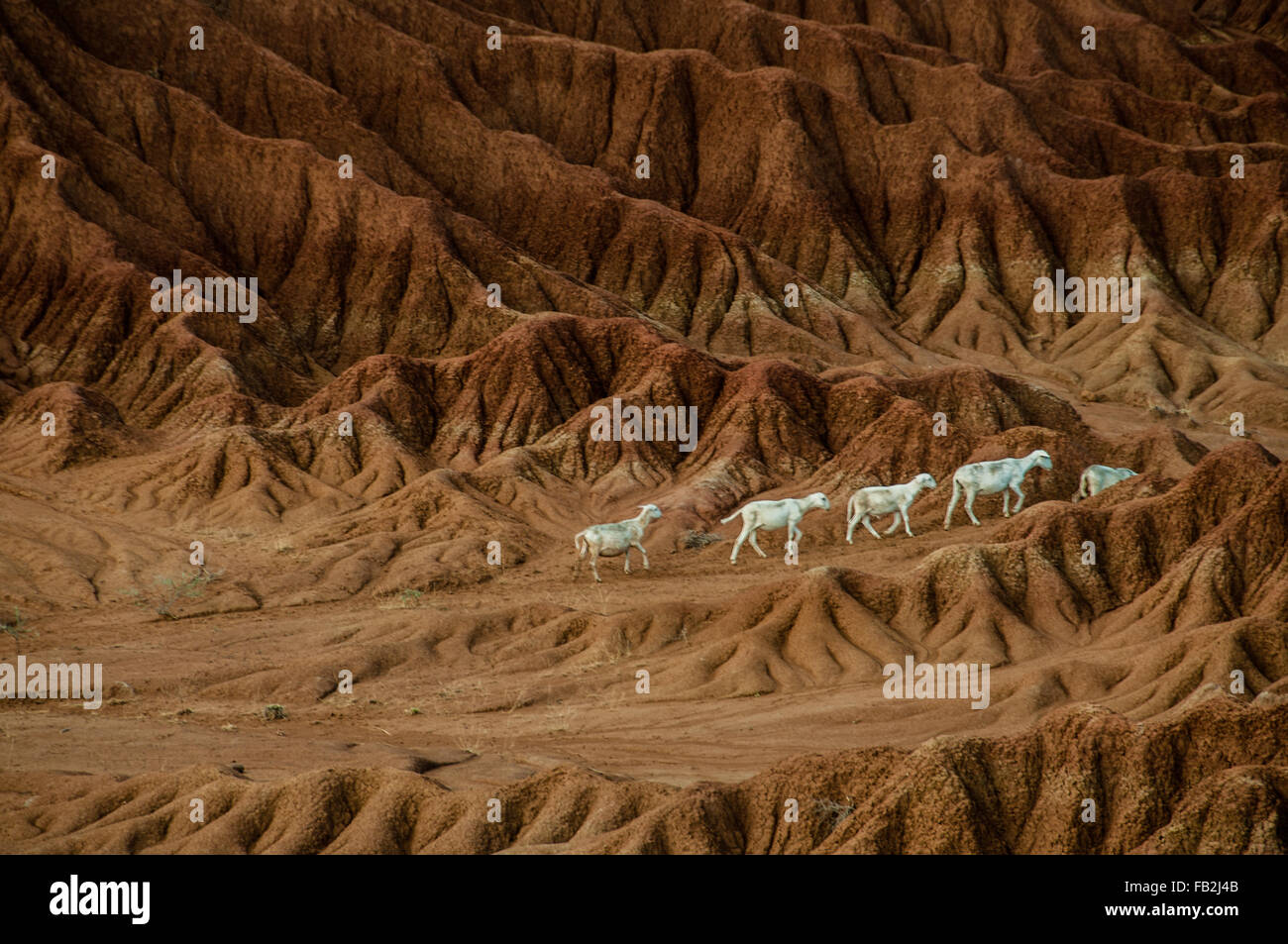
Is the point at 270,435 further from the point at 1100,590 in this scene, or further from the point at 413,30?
the point at 413,30

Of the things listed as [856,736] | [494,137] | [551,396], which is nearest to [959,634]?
[856,736]

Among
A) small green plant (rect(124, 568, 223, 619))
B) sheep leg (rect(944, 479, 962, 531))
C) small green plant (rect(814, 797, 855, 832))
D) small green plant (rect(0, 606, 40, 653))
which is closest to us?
small green plant (rect(814, 797, 855, 832))

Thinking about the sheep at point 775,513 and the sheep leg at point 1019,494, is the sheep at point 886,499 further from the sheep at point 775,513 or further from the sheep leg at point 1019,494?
the sheep leg at point 1019,494

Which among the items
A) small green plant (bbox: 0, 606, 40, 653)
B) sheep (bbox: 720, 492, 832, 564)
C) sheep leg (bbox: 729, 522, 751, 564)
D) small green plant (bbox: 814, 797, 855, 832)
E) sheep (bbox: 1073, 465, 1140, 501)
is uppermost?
sheep (bbox: 1073, 465, 1140, 501)

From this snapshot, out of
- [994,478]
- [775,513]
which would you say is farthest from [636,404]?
[994,478]

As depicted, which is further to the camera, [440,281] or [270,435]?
[440,281]

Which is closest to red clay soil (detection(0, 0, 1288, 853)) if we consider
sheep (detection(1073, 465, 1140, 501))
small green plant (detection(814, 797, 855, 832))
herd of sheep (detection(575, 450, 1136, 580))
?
small green plant (detection(814, 797, 855, 832))

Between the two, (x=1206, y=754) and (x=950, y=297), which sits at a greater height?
(x=950, y=297)

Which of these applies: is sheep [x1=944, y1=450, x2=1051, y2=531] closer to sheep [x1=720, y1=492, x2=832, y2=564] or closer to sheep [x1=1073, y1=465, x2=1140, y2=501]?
sheep [x1=1073, y1=465, x2=1140, y2=501]
